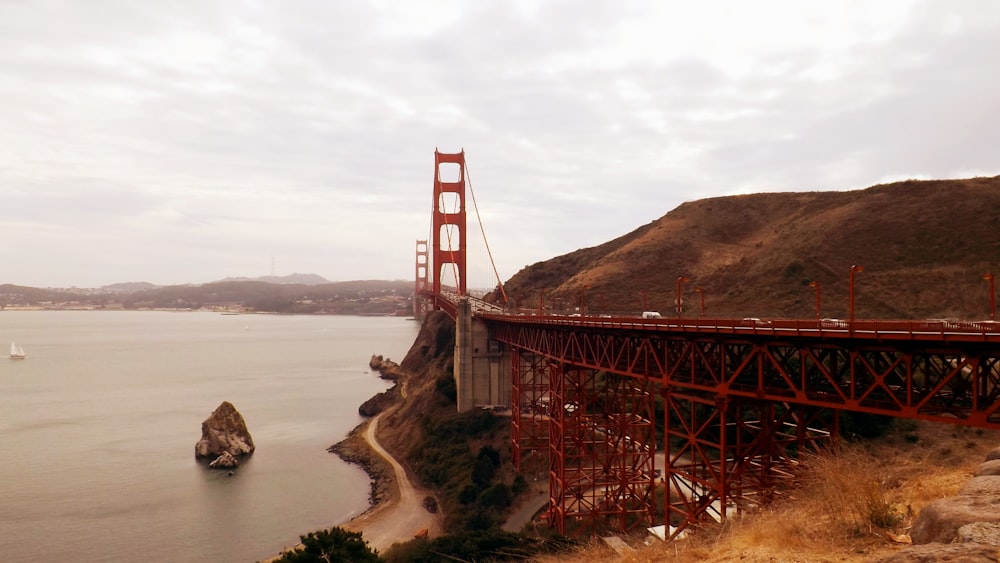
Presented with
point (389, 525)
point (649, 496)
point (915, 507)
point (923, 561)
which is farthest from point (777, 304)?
point (923, 561)

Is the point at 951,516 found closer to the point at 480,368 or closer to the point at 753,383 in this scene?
the point at 753,383

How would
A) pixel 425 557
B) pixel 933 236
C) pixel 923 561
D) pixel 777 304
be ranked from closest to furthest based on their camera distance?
1. pixel 923 561
2. pixel 425 557
3. pixel 777 304
4. pixel 933 236

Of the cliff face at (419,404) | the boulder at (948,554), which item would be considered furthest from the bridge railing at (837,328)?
the cliff face at (419,404)

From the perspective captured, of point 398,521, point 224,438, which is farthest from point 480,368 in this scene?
point 224,438

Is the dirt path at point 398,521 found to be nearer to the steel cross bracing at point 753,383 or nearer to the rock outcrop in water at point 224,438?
the steel cross bracing at point 753,383

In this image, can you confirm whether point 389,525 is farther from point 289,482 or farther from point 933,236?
point 933,236

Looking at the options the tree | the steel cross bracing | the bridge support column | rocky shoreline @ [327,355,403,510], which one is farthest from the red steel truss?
the tree
